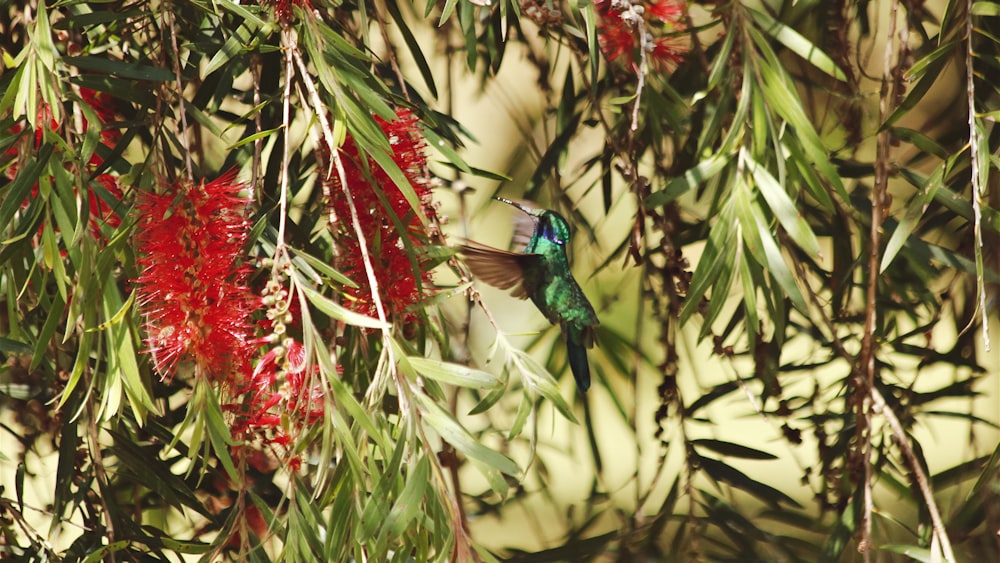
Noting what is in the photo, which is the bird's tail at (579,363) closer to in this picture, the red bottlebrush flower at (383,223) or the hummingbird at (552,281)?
the hummingbird at (552,281)

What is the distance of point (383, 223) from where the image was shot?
768 millimetres

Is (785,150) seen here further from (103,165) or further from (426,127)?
(103,165)

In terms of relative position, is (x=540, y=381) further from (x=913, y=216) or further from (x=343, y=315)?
(x=913, y=216)

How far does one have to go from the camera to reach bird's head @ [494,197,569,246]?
963mm

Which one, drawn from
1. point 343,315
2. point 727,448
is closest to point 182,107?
point 343,315

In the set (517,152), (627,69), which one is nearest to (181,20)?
(627,69)

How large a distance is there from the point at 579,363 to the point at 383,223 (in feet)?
1.04

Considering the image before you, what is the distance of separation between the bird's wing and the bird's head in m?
0.03

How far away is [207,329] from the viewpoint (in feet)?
2.28

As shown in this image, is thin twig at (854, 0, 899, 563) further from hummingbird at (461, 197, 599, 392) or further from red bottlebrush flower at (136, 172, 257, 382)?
red bottlebrush flower at (136, 172, 257, 382)

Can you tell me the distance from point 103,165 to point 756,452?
760 millimetres

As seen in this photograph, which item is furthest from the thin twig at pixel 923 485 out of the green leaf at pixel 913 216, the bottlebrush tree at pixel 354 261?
the green leaf at pixel 913 216

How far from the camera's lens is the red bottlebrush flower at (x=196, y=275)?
695mm

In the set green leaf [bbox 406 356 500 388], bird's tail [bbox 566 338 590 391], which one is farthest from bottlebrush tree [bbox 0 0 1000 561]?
bird's tail [bbox 566 338 590 391]
